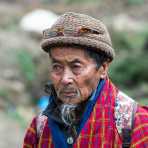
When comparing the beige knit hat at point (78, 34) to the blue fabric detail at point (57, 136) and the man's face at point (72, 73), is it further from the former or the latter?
the blue fabric detail at point (57, 136)

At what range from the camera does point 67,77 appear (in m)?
4.25

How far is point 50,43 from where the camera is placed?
4254mm

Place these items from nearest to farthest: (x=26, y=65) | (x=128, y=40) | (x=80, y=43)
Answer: (x=80, y=43)
(x=26, y=65)
(x=128, y=40)

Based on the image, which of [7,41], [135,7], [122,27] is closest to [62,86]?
[7,41]

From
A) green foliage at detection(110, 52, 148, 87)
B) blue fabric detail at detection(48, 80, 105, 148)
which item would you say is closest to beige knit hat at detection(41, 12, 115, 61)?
blue fabric detail at detection(48, 80, 105, 148)

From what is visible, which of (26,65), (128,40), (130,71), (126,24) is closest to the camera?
(130,71)

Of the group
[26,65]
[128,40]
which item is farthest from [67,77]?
[128,40]

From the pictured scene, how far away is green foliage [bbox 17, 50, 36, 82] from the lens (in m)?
15.0

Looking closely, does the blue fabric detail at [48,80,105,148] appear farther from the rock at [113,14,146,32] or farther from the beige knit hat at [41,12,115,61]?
the rock at [113,14,146,32]

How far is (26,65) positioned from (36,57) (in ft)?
1.43

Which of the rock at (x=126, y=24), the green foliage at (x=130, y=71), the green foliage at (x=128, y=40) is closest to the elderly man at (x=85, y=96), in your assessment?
the green foliage at (x=130, y=71)

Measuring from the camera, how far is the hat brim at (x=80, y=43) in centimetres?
420

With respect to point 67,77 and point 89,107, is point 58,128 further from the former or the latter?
point 67,77

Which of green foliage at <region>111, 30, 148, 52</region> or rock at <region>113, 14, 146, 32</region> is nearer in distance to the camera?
green foliage at <region>111, 30, 148, 52</region>
